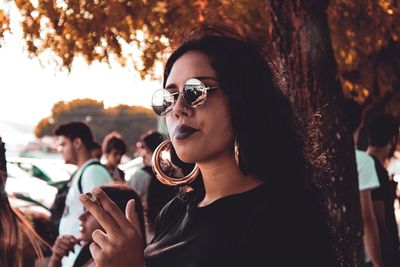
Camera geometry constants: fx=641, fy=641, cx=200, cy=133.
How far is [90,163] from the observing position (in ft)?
16.2

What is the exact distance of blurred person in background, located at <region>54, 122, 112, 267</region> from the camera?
4562 millimetres

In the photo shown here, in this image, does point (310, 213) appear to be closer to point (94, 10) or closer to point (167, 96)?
point (167, 96)

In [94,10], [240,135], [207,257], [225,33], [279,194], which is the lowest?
[207,257]

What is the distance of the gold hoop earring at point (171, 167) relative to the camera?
6.97ft

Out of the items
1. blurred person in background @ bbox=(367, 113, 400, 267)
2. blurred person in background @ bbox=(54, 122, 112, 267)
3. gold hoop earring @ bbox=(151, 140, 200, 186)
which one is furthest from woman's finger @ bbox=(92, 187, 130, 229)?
blurred person in background @ bbox=(367, 113, 400, 267)

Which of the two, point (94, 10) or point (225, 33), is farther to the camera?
point (94, 10)

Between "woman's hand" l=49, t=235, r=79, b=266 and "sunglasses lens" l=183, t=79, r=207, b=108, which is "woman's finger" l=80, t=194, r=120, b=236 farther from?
"woman's hand" l=49, t=235, r=79, b=266

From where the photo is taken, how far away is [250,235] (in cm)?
163

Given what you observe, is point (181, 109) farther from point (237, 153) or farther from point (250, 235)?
point (250, 235)

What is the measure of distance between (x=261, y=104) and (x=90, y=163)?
3.24m

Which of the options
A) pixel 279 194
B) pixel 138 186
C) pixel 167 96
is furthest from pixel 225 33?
pixel 138 186

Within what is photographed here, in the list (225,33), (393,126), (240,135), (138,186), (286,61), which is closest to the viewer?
(240,135)

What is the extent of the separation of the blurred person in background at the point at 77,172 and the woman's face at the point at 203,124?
213 centimetres

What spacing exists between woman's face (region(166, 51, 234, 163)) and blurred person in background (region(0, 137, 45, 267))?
735 millimetres
